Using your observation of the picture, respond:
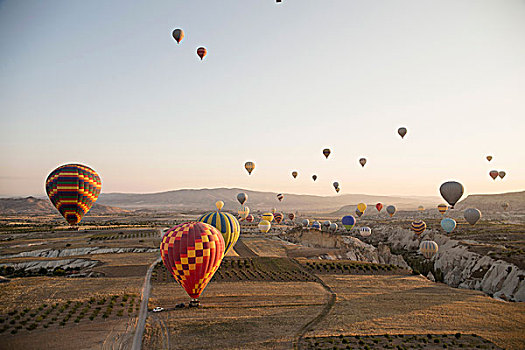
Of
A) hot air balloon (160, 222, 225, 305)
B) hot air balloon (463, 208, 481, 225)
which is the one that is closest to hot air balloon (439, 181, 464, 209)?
hot air balloon (463, 208, 481, 225)

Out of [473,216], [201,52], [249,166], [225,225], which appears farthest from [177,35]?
A: [473,216]

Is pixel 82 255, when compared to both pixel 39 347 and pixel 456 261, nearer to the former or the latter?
pixel 39 347

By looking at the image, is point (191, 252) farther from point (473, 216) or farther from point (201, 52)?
point (473, 216)

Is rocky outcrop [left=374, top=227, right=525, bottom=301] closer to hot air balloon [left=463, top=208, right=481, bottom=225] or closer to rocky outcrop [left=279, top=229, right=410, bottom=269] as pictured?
rocky outcrop [left=279, top=229, right=410, bottom=269]

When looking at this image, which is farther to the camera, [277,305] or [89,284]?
[89,284]

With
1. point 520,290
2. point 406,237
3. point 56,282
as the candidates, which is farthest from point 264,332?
point 406,237

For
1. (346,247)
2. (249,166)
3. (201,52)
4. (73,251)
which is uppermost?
(201,52)
